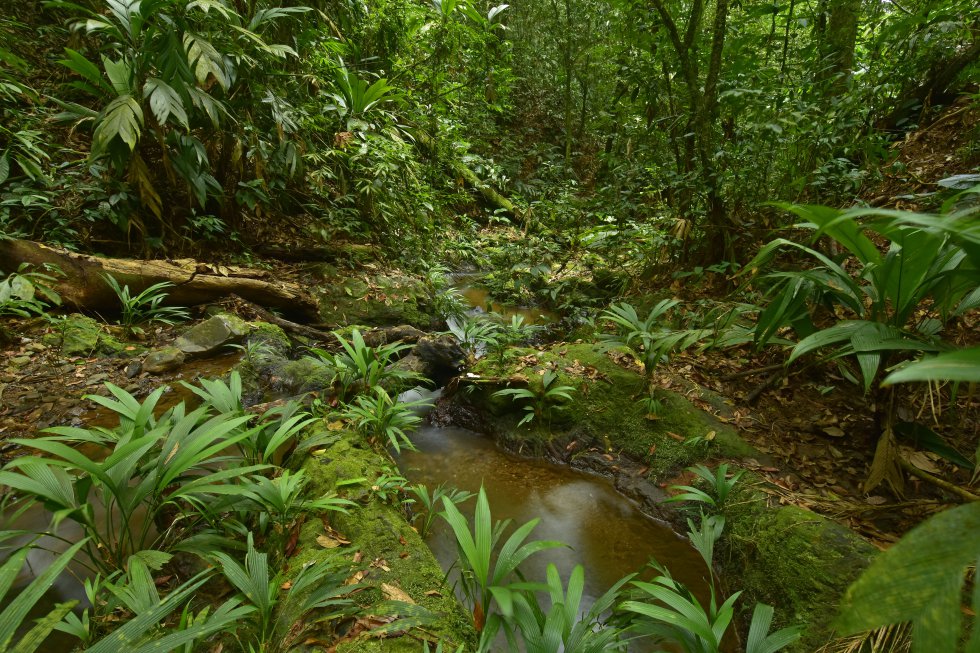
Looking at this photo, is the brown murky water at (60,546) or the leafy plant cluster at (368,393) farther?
the leafy plant cluster at (368,393)

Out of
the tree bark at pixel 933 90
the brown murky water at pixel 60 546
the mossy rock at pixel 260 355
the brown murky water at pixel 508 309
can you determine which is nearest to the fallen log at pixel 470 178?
the brown murky water at pixel 508 309

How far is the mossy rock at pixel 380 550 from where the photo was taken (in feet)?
4.54

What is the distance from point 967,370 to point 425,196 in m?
5.70

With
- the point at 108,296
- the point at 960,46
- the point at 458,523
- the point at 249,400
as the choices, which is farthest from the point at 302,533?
the point at 960,46

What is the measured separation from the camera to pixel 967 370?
0.76m

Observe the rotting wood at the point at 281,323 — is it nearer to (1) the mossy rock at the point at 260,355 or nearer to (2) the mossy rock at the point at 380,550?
(1) the mossy rock at the point at 260,355

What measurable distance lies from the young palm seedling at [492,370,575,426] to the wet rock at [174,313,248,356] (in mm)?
2515

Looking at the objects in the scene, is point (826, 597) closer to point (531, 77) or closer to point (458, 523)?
point (458, 523)

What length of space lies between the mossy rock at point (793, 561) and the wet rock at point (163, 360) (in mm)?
4086

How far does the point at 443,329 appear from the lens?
5277mm

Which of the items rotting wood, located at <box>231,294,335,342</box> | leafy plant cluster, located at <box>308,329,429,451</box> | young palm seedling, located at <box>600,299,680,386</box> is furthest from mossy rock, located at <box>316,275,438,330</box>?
young palm seedling, located at <box>600,299,680,386</box>

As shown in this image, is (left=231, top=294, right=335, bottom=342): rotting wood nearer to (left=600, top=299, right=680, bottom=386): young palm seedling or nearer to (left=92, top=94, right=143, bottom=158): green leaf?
(left=92, top=94, right=143, bottom=158): green leaf

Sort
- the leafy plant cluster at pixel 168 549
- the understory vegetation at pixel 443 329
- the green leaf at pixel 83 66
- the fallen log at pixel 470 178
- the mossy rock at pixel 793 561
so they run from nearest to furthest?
the leafy plant cluster at pixel 168 549
the understory vegetation at pixel 443 329
the mossy rock at pixel 793 561
the green leaf at pixel 83 66
the fallen log at pixel 470 178

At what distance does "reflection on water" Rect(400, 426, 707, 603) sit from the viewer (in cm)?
220
